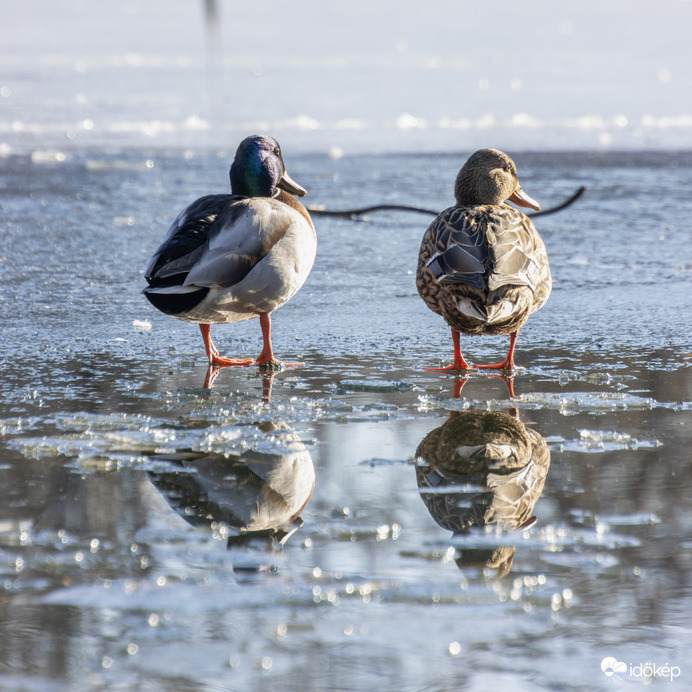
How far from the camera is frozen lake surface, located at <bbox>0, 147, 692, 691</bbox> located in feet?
6.40

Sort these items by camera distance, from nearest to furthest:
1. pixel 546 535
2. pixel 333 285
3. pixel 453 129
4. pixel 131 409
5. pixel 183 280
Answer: pixel 546 535, pixel 131 409, pixel 183 280, pixel 333 285, pixel 453 129

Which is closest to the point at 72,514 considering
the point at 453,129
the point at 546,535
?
the point at 546,535

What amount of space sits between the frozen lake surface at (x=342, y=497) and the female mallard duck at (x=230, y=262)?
0.81 feet

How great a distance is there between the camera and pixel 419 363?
4.23 metres

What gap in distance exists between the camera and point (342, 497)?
272 cm

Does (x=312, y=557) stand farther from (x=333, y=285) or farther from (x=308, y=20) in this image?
(x=308, y=20)

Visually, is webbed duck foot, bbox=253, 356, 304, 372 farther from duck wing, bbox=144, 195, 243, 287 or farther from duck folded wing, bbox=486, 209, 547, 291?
duck folded wing, bbox=486, 209, 547, 291

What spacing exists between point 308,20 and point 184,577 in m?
25.1

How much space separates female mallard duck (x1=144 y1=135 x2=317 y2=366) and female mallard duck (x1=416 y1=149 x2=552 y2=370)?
62 centimetres

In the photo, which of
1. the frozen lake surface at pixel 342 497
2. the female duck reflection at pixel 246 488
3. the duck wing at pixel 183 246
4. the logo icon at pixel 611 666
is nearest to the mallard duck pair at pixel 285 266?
the duck wing at pixel 183 246

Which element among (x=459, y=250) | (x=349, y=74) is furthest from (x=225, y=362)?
(x=349, y=74)

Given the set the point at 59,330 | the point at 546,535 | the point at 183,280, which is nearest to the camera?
the point at 546,535

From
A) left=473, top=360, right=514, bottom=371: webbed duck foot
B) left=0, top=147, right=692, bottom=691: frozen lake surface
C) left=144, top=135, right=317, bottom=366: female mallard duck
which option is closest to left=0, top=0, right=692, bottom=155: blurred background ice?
left=0, top=147, right=692, bottom=691: frozen lake surface

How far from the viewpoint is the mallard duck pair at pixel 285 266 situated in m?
3.97
